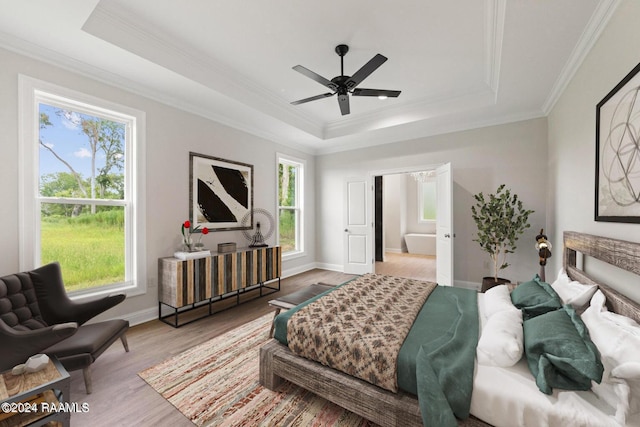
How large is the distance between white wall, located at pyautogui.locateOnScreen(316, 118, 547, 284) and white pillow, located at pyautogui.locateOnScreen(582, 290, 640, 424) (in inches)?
117

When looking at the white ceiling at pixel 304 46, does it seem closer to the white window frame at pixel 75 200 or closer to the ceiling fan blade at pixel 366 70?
the white window frame at pixel 75 200

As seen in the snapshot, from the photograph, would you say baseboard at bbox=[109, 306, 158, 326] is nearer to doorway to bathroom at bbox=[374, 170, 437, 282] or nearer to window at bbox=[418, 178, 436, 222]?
doorway to bathroom at bbox=[374, 170, 437, 282]

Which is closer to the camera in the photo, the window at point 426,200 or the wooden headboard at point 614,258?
the wooden headboard at point 614,258

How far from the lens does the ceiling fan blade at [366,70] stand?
89.5 inches

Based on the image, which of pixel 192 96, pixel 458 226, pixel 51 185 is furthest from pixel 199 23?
pixel 458 226

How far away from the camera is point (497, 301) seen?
6.49 feet

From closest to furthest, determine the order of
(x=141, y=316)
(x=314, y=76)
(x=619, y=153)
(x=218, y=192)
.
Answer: (x=619, y=153)
(x=314, y=76)
(x=141, y=316)
(x=218, y=192)

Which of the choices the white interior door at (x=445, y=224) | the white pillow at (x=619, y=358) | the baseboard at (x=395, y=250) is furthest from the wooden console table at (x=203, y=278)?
the baseboard at (x=395, y=250)

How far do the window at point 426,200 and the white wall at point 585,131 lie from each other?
4.84 m

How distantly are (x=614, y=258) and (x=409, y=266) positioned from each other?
4.77 meters

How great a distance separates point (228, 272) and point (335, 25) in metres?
3.06

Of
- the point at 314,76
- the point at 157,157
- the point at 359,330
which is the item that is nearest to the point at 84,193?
the point at 157,157

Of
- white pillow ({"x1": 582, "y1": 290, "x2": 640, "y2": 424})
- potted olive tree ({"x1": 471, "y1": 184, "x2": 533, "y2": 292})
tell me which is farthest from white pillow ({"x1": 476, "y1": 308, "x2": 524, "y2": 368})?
potted olive tree ({"x1": 471, "y1": 184, "x2": 533, "y2": 292})

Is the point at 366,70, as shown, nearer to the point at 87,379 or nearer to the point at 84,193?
the point at 84,193
